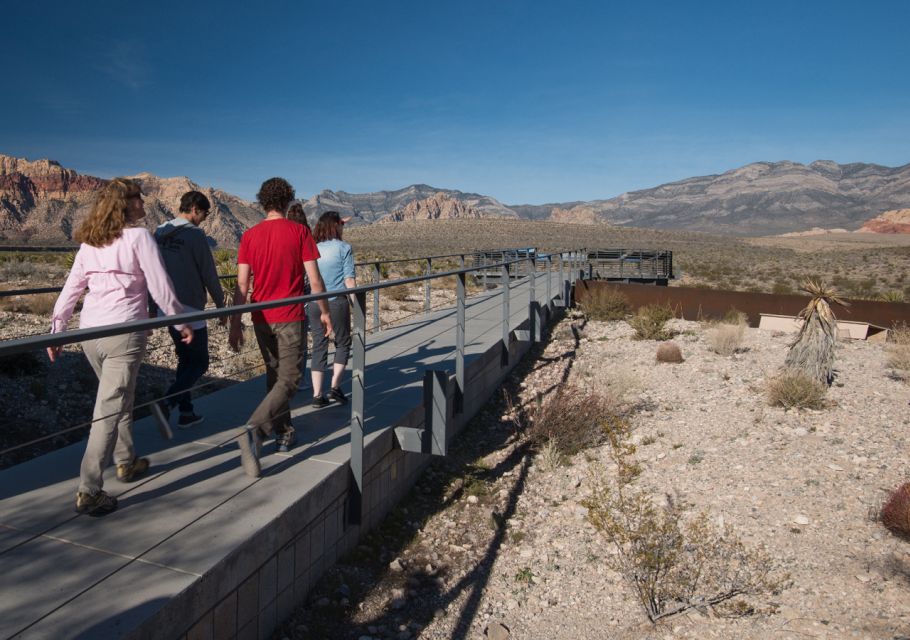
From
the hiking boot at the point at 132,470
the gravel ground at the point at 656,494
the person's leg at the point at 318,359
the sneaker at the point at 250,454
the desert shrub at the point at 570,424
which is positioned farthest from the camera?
the desert shrub at the point at 570,424

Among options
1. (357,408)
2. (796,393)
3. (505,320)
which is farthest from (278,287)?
(796,393)

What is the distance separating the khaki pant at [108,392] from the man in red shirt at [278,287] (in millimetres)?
737

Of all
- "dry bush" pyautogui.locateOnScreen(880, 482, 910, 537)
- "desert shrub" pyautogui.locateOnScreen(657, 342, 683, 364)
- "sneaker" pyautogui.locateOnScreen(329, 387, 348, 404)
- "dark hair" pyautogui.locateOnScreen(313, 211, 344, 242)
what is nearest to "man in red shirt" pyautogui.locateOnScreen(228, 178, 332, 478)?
"sneaker" pyautogui.locateOnScreen(329, 387, 348, 404)

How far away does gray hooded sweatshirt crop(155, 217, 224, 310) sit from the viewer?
3.88 meters

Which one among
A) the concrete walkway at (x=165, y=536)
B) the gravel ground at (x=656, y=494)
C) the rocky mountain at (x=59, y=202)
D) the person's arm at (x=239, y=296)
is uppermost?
the rocky mountain at (x=59, y=202)

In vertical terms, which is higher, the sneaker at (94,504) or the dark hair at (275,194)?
the dark hair at (275,194)

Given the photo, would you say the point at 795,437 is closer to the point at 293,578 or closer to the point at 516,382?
the point at 516,382

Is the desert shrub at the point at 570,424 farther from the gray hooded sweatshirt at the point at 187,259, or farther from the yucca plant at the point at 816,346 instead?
the gray hooded sweatshirt at the point at 187,259


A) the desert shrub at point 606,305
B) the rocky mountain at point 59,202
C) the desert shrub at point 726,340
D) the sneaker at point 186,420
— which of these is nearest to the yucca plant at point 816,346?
the desert shrub at point 726,340

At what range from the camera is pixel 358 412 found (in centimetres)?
335

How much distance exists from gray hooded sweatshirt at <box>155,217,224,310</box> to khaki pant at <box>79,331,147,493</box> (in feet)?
3.69

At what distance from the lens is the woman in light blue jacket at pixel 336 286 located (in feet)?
15.1

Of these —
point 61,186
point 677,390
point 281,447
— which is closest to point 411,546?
point 281,447

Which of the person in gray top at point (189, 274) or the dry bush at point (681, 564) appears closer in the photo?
the dry bush at point (681, 564)
